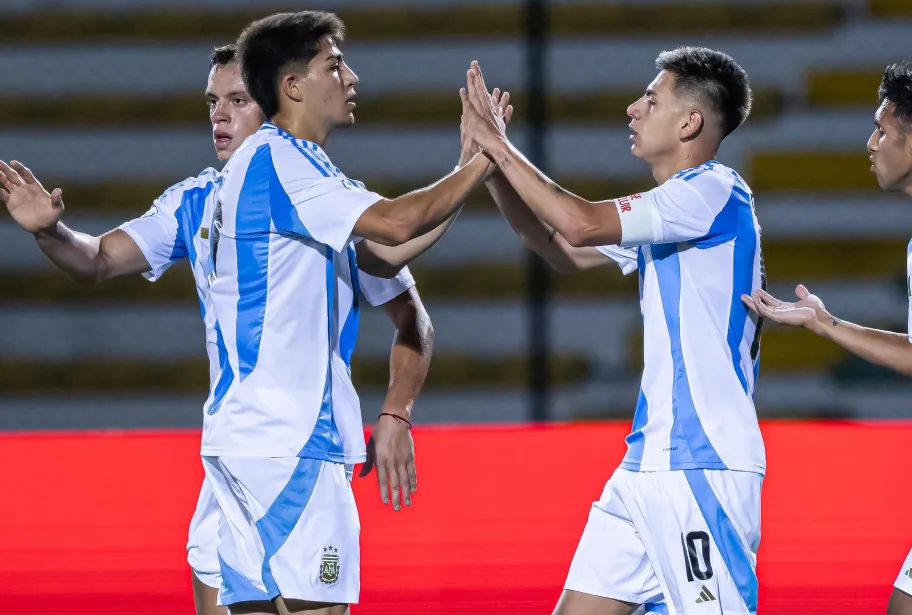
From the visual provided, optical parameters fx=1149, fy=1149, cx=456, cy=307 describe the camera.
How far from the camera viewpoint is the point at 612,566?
2672mm

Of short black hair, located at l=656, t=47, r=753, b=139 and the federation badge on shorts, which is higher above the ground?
short black hair, located at l=656, t=47, r=753, b=139

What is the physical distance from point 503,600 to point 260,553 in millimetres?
1145

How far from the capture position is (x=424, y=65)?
852cm

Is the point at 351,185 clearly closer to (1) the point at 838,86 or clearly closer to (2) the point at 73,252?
(2) the point at 73,252

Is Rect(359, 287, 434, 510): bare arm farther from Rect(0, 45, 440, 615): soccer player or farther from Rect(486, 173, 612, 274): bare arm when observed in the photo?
Rect(486, 173, 612, 274): bare arm

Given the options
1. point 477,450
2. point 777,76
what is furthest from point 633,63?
point 477,450

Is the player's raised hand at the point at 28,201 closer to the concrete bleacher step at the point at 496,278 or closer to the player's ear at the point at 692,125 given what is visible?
the player's ear at the point at 692,125

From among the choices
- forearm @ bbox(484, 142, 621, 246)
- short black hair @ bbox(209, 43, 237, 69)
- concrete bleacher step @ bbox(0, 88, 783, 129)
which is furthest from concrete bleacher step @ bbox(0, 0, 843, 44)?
forearm @ bbox(484, 142, 621, 246)

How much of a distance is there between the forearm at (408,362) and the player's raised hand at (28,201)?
88 cm

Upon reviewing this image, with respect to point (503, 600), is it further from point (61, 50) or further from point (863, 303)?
point (61, 50)

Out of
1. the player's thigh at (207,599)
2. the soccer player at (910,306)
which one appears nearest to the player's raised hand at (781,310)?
the soccer player at (910,306)

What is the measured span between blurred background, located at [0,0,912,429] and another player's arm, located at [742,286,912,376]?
4588 millimetres

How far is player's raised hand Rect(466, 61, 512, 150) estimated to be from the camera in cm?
271

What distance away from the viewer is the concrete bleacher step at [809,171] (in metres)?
8.30
